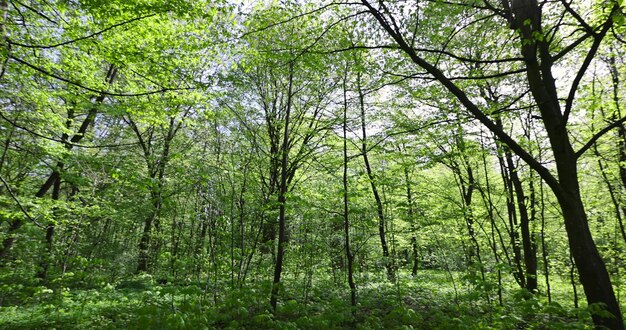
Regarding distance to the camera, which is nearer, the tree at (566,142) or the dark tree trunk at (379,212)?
the tree at (566,142)

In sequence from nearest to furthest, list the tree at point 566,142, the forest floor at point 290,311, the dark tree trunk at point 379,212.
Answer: the tree at point 566,142
the forest floor at point 290,311
the dark tree trunk at point 379,212

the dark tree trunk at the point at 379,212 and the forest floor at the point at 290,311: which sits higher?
the dark tree trunk at the point at 379,212

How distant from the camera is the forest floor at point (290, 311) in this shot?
4969mm

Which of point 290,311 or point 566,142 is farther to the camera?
point 290,311

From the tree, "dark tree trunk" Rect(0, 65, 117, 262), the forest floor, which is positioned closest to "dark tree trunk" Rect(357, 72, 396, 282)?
the forest floor

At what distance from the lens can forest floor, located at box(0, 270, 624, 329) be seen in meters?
4.97

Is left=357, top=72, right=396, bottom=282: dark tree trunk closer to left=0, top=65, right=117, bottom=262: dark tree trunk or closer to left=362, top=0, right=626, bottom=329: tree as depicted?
left=362, top=0, right=626, bottom=329: tree

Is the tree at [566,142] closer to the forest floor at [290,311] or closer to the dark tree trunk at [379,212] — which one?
the forest floor at [290,311]

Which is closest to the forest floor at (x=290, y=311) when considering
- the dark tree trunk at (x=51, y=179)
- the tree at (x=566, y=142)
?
the tree at (x=566, y=142)

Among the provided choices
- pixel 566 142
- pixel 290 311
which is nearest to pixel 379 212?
pixel 290 311

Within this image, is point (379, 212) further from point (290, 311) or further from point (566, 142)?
point (566, 142)

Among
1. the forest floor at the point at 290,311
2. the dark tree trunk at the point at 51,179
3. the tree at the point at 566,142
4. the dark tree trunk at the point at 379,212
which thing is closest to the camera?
the tree at the point at 566,142

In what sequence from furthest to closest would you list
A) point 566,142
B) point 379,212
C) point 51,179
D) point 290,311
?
1. point 51,179
2. point 379,212
3. point 290,311
4. point 566,142

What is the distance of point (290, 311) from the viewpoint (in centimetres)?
597
